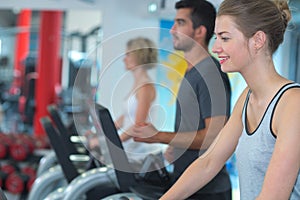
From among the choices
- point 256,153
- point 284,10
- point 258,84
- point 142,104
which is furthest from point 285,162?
point 142,104

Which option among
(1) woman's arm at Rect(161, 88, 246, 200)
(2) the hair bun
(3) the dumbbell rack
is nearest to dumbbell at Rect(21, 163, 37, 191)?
(3) the dumbbell rack

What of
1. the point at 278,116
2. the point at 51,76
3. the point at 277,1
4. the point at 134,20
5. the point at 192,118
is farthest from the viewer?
the point at 51,76

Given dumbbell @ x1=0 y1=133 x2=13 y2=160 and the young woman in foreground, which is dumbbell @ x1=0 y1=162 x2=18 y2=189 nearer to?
dumbbell @ x1=0 y1=133 x2=13 y2=160

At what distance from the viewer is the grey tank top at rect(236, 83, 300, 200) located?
1.62m

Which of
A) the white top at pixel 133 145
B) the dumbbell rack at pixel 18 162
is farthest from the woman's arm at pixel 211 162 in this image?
the dumbbell rack at pixel 18 162

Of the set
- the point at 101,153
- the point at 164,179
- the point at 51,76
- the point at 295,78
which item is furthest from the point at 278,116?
the point at 51,76

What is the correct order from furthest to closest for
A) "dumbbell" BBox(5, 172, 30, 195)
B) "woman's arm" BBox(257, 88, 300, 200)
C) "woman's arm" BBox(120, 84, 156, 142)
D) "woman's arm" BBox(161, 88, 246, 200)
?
"dumbbell" BBox(5, 172, 30, 195)
"woman's arm" BBox(120, 84, 156, 142)
"woman's arm" BBox(161, 88, 246, 200)
"woman's arm" BBox(257, 88, 300, 200)

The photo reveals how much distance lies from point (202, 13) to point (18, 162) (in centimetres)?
363

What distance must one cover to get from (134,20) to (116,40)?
3436mm

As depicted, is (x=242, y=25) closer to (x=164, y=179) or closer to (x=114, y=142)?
(x=114, y=142)

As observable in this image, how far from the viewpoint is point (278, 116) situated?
A: 1.58 meters

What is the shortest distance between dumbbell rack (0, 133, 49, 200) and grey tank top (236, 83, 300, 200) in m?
3.87

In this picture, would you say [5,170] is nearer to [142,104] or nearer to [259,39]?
[142,104]

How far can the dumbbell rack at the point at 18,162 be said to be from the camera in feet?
17.3
